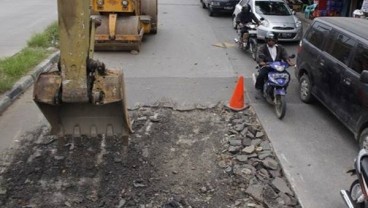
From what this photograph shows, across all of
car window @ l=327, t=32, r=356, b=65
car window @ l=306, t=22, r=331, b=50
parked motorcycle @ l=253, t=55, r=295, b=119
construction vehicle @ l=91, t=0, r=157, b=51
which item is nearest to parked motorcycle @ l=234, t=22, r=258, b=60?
construction vehicle @ l=91, t=0, r=157, b=51

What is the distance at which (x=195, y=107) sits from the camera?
9.01 meters

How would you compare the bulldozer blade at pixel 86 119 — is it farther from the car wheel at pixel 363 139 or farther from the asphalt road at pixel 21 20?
the asphalt road at pixel 21 20

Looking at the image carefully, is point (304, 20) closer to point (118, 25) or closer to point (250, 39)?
point (250, 39)

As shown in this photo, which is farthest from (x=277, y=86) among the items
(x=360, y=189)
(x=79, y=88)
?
(x=79, y=88)

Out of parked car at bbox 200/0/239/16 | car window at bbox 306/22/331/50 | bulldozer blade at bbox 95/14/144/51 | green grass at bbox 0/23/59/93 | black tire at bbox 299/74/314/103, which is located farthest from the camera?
parked car at bbox 200/0/239/16

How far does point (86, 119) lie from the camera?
20.0 feet

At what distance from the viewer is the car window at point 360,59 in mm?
7125

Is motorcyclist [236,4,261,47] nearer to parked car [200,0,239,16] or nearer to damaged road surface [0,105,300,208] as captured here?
damaged road surface [0,105,300,208]

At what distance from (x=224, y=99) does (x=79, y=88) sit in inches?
184

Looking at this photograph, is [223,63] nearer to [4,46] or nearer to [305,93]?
[305,93]

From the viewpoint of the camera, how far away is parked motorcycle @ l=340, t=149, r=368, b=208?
4.90 metres

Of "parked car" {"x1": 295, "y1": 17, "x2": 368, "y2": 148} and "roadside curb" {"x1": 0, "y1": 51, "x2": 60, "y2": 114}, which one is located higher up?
"parked car" {"x1": 295, "y1": 17, "x2": 368, "y2": 148}

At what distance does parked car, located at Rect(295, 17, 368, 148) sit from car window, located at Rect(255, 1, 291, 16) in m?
6.87

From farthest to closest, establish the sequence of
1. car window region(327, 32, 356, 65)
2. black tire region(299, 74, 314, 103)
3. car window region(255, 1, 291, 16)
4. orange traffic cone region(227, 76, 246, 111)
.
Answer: car window region(255, 1, 291, 16), black tire region(299, 74, 314, 103), orange traffic cone region(227, 76, 246, 111), car window region(327, 32, 356, 65)
